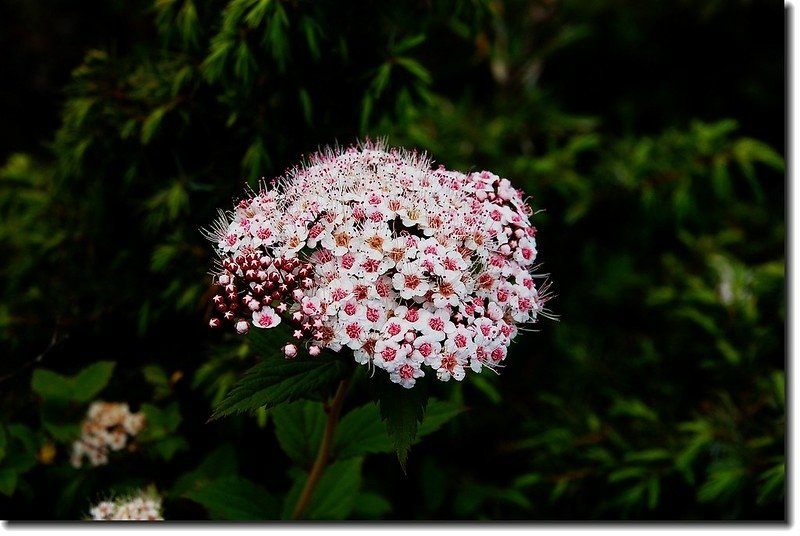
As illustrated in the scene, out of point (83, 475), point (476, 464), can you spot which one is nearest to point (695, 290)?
point (476, 464)

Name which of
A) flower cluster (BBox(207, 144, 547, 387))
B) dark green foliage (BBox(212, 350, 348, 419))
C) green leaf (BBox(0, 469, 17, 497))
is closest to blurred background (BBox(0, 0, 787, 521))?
green leaf (BBox(0, 469, 17, 497))

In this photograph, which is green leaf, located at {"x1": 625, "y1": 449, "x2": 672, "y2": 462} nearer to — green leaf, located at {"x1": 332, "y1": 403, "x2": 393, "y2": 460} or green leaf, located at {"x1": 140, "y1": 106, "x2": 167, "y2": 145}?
green leaf, located at {"x1": 332, "y1": 403, "x2": 393, "y2": 460}

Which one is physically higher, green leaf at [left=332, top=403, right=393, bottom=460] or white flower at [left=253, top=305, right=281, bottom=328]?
white flower at [left=253, top=305, right=281, bottom=328]

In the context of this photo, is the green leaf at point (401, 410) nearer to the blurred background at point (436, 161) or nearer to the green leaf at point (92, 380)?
the blurred background at point (436, 161)

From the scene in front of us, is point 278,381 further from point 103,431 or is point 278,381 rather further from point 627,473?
point 627,473

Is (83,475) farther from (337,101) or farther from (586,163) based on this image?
(586,163)

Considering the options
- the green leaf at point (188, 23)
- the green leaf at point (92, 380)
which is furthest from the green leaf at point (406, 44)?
the green leaf at point (92, 380)

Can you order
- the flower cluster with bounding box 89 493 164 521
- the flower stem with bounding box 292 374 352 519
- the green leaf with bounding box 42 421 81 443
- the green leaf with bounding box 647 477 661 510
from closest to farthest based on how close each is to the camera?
the flower stem with bounding box 292 374 352 519, the flower cluster with bounding box 89 493 164 521, the green leaf with bounding box 42 421 81 443, the green leaf with bounding box 647 477 661 510
